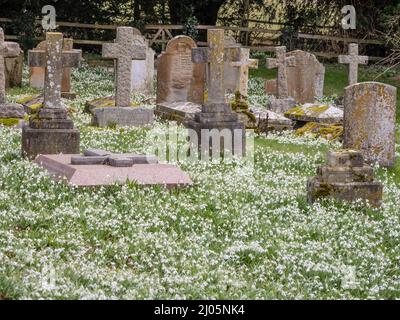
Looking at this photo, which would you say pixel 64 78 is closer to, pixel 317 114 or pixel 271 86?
pixel 271 86

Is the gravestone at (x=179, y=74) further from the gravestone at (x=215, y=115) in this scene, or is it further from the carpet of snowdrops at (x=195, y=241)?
the carpet of snowdrops at (x=195, y=241)

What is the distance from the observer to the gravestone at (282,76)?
22719 millimetres

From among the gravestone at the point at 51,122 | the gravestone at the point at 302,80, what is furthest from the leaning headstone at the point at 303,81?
the gravestone at the point at 51,122

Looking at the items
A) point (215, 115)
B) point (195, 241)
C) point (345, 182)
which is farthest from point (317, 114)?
point (195, 241)

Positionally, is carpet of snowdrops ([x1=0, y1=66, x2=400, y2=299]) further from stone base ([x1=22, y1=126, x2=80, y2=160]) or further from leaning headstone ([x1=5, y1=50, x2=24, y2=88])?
leaning headstone ([x1=5, y1=50, x2=24, y2=88])

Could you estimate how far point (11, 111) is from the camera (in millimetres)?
18172

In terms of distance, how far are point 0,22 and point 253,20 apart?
10.7m

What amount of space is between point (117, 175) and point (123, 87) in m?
7.90

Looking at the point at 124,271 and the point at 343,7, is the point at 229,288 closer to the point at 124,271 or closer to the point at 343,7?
the point at 124,271

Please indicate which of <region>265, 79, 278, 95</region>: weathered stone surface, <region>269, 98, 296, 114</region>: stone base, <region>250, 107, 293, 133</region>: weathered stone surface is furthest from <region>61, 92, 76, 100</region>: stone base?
<region>250, 107, 293, 133</region>: weathered stone surface

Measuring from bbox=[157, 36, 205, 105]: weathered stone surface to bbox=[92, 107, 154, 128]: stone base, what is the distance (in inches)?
141

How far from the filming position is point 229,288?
771 centimetres

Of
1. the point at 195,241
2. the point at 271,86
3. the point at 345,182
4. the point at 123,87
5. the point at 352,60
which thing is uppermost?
the point at 352,60

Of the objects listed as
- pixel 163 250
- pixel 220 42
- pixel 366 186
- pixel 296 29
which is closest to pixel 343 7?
pixel 296 29
